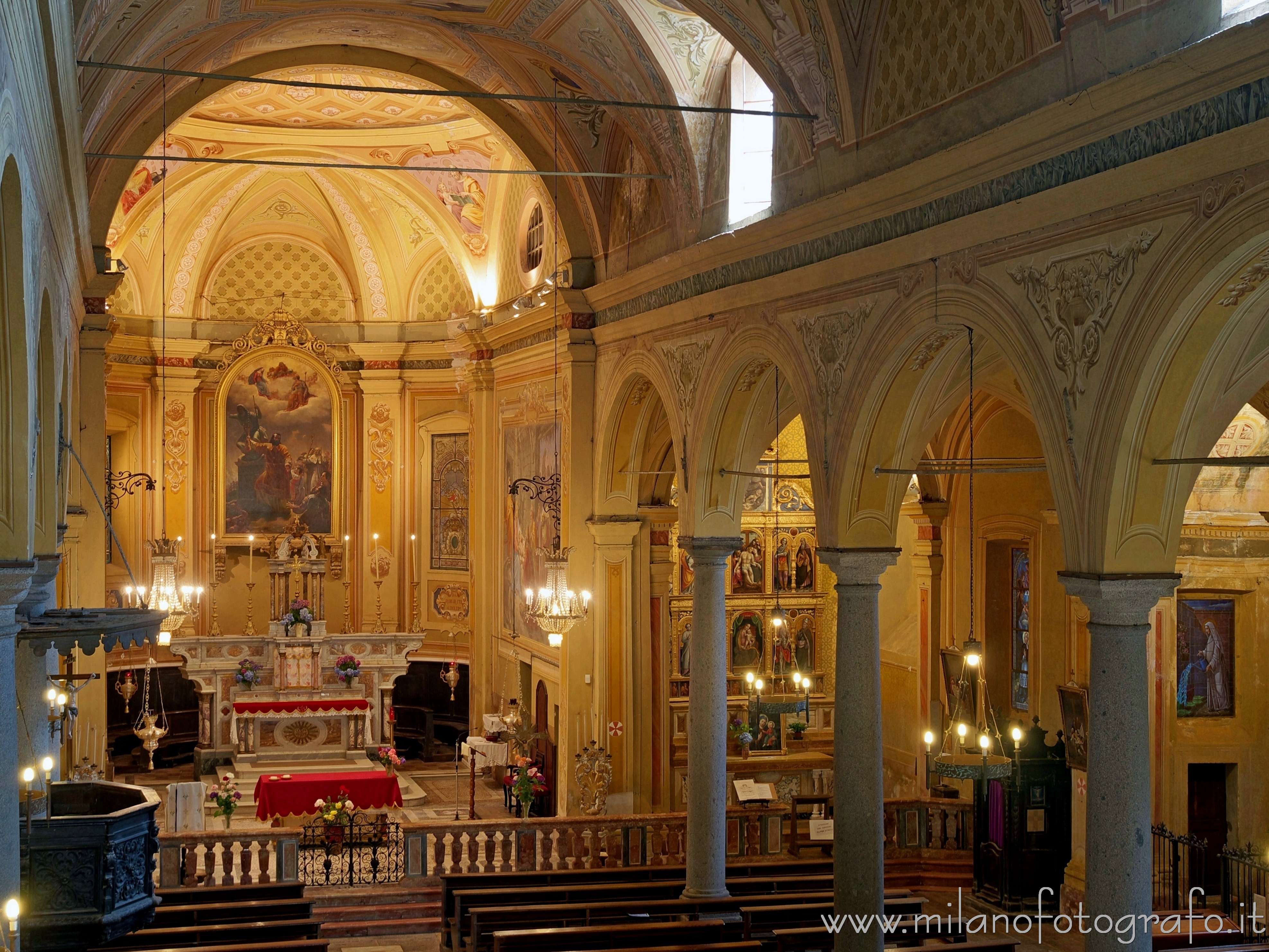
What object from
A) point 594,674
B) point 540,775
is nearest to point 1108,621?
point 594,674

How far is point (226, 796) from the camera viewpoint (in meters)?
18.0

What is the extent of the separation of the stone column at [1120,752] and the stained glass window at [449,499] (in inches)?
741

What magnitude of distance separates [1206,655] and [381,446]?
1631cm

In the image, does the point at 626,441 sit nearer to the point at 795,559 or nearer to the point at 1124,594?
the point at 795,559

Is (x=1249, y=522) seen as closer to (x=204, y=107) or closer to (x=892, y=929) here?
(x=892, y=929)

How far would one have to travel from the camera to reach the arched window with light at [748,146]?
13.9 m

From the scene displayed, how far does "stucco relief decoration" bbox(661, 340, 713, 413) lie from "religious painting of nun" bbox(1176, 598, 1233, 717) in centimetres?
574

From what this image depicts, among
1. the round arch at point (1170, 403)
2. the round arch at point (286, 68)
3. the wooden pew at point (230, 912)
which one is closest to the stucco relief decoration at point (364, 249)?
the round arch at point (286, 68)

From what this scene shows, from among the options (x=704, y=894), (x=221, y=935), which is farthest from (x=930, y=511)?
(x=221, y=935)

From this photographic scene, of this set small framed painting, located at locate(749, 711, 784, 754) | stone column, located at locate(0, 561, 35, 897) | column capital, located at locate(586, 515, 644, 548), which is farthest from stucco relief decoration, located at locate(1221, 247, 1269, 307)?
small framed painting, located at locate(749, 711, 784, 754)

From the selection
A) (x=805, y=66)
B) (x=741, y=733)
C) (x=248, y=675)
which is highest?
(x=805, y=66)

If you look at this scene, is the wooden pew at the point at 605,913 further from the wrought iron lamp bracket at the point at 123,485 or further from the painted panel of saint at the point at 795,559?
the wrought iron lamp bracket at the point at 123,485

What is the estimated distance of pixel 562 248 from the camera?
64.2ft

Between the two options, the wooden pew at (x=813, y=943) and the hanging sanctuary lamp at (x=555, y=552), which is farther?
the hanging sanctuary lamp at (x=555, y=552)
